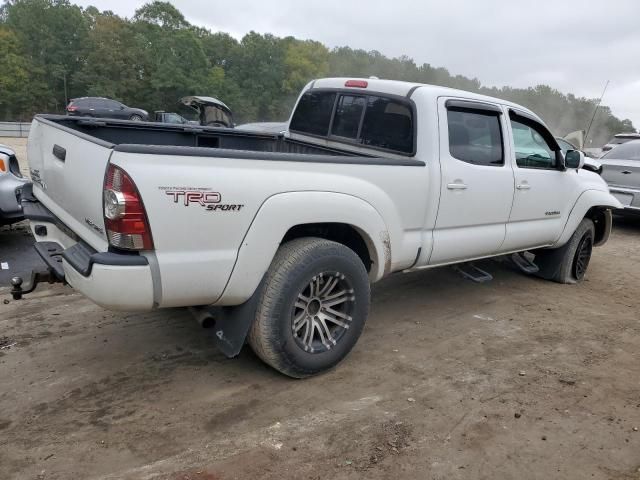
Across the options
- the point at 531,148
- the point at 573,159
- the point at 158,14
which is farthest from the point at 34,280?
the point at 158,14

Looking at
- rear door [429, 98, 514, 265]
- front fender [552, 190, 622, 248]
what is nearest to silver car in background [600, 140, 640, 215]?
front fender [552, 190, 622, 248]

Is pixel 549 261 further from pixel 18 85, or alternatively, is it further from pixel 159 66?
pixel 159 66

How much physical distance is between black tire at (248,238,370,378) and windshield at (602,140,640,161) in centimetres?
858

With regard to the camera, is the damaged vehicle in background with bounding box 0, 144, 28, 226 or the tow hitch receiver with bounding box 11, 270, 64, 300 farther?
the damaged vehicle in background with bounding box 0, 144, 28, 226

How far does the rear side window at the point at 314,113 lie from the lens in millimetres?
4832

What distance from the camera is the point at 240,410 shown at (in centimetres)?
314

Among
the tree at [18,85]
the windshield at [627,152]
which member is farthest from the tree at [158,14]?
the windshield at [627,152]

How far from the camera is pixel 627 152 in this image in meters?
10.1

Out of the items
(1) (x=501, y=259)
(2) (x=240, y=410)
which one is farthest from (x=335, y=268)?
(1) (x=501, y=259)

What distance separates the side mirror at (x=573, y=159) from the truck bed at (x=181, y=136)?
2.25 meters

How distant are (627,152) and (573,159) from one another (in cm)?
594

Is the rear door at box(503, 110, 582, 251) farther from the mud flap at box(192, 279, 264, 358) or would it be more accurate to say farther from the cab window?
the mud flap at box(192, 279, 264, 358)

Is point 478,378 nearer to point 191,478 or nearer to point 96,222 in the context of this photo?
point 191,478

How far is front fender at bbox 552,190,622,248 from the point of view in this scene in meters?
5.63
